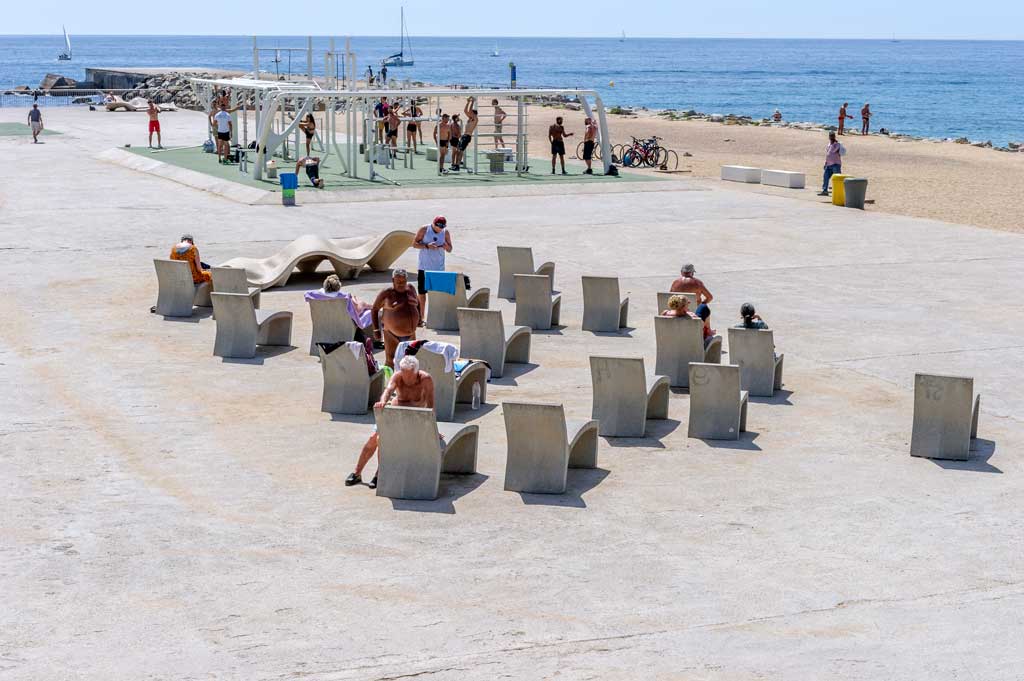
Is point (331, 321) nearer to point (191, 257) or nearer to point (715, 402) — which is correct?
point (191, 257)

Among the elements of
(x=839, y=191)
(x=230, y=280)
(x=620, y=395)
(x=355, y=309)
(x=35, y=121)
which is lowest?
(x=839, y=191)

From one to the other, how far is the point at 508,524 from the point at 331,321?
5813mm

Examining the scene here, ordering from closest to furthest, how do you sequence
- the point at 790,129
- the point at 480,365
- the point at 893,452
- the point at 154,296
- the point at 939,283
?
1. the point at 893,452
2. the point at 480,365
3. the point at 154,296
4. the point at 939,283
5. the point at 790,129

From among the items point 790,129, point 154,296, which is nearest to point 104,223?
point 154,296

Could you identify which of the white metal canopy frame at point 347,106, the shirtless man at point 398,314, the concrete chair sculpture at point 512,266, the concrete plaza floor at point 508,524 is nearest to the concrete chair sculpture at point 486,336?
the concrete plaza floor at point 508,524

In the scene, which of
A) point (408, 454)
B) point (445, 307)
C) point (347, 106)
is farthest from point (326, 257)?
point (347, 106)

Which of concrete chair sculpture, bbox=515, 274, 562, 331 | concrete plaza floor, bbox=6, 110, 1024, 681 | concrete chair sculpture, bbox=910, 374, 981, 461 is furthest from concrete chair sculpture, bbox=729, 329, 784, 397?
concrete chair sculpture, bbox=515, 274, 562, 331

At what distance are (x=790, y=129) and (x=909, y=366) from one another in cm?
4702

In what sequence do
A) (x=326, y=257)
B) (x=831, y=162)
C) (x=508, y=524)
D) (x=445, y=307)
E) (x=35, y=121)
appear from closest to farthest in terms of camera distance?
(x=508, y=524), (x=445, y=307), (x=326, y=257), (x=831, y=162), (x=35, y=121)

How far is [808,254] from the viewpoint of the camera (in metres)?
22.9

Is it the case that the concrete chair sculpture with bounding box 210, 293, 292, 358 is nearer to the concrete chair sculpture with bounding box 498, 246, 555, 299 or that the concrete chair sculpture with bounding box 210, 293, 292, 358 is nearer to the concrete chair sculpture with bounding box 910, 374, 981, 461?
the concrete chair sculpture with bounding box 498, 246, 555, 299

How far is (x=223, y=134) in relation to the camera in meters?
35.7

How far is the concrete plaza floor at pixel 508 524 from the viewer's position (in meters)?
7.80

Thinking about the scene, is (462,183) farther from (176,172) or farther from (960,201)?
(960,201)
